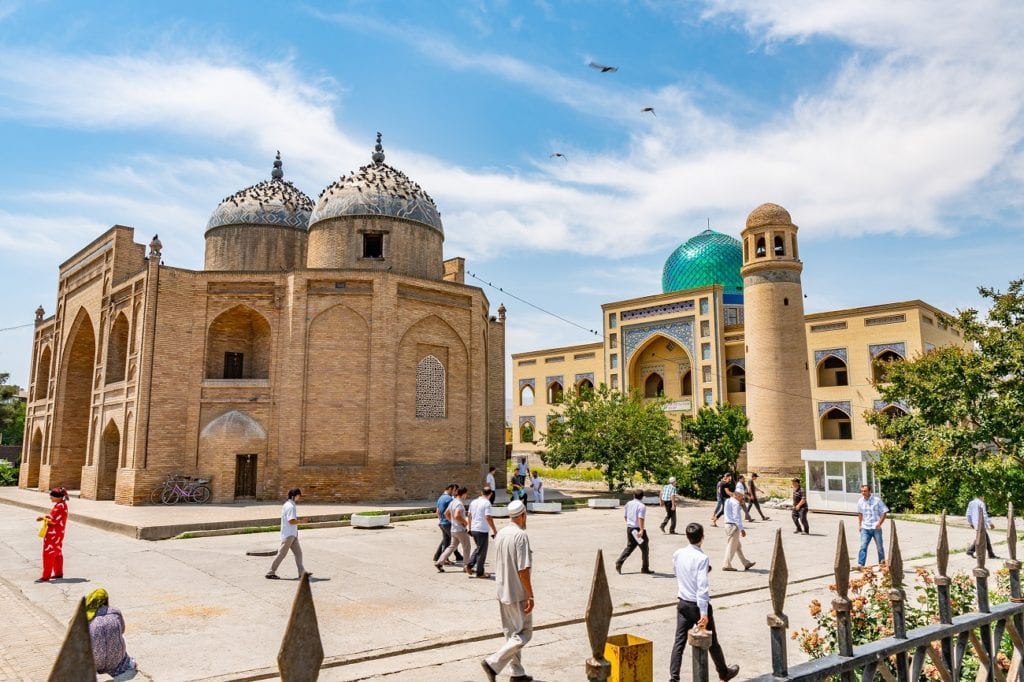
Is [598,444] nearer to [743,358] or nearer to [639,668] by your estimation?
[743,358]

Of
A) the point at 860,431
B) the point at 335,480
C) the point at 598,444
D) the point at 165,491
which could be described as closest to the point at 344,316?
the point at 335,480

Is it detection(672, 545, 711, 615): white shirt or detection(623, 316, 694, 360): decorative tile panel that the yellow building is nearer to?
detection(623, 316, 694, 360): decorative tile panel

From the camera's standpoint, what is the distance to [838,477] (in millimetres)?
19844

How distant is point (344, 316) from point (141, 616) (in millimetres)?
14349

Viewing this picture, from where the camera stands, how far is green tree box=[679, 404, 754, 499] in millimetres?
24102

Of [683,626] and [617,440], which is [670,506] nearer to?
[617,440]

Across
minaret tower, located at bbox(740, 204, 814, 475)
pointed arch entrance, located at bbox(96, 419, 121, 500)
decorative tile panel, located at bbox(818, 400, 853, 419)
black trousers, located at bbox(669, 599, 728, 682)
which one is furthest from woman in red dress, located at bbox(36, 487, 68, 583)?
decorative tile panel, located at bbox(818, 400, 853, 419)

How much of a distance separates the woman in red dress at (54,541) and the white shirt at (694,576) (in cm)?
816

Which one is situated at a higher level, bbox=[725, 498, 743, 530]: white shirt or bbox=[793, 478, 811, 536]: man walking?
bbox=[725, 498, 743, 530]: white shirt

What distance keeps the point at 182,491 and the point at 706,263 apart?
2946 centimetres

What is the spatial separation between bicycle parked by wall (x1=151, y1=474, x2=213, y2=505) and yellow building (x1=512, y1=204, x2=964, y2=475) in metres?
17.3

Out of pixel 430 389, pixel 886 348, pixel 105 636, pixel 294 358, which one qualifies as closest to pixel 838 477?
pixel 430 389

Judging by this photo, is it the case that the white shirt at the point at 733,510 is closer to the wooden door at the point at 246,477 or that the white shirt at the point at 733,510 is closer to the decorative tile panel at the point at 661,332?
the wooden door at the point at 246,477

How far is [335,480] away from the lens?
Result: 20.0 metres
